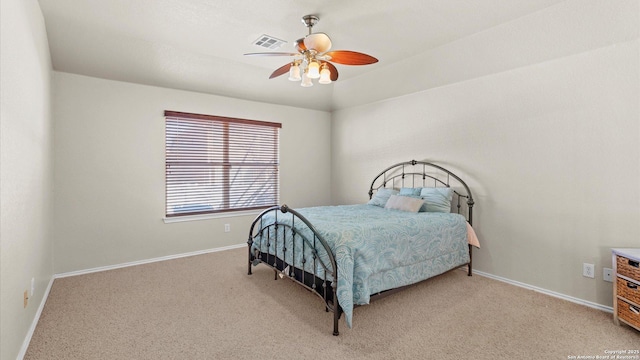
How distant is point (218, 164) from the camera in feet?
15.6

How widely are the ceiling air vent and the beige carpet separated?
2.66 meters

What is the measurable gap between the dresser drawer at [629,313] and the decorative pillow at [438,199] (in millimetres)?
1633

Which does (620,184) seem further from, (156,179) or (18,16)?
(156,179)

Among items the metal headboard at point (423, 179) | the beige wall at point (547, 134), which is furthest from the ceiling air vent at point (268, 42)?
the metal headboard at point (423, 179)

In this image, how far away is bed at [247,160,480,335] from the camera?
2406 mm

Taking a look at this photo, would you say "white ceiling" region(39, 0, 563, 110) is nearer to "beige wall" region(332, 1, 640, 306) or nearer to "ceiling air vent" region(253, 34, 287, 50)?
"ceiling air vent" region(253, 34, 287, 50)

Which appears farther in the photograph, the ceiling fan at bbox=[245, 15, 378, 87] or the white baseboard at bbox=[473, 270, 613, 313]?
the white baseboard at bbox=[473, 270, 613, 313]

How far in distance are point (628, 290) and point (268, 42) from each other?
3.92 meters

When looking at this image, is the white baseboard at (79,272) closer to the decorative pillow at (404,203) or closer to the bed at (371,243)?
the bed at (371,243)

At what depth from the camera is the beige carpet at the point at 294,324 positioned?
2117 millimetres

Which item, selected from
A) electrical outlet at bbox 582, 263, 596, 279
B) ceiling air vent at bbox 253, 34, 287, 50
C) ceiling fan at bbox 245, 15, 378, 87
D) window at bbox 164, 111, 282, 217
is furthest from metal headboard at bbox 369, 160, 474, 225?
ceiling air vent at bbox 253, 34, 287, 50

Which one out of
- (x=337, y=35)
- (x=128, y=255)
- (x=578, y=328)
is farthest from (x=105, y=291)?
(x=578, y=328)

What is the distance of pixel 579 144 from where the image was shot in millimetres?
2908

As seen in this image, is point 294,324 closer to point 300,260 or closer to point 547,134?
point 300,260
